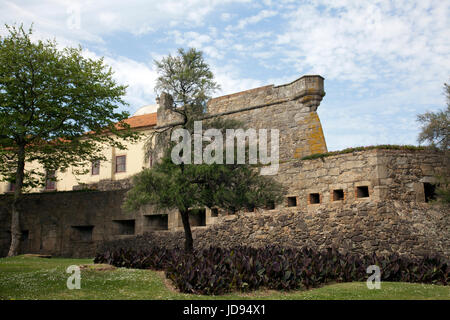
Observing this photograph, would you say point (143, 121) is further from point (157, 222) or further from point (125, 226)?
point (157, 222)

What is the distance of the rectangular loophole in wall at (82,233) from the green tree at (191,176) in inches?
393

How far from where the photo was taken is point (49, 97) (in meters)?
18.5

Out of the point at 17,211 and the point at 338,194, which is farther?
the point at 17,211

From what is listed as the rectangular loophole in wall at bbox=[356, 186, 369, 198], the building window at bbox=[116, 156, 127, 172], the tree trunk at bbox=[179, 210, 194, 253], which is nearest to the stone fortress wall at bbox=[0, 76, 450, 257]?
the rectangular loophole in wall at bbox=[356, 186, 369, 198]

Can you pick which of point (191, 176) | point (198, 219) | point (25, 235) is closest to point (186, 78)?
point (191, 176)

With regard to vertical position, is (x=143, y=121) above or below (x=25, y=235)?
above

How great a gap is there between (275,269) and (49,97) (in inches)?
528

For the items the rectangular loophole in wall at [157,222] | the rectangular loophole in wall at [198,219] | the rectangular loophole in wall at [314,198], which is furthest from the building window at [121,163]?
the rectangular loophole in wall at [314,198]

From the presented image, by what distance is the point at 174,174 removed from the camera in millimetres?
12250

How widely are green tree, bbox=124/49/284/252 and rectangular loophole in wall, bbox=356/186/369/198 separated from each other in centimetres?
300

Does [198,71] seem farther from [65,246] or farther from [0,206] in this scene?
[0,206]

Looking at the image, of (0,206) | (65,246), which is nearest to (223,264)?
(65,246)

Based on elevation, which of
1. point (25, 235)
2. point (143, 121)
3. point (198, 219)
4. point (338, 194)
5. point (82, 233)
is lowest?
point (25, 235)

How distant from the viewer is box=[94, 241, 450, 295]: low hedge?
950 centimetres
